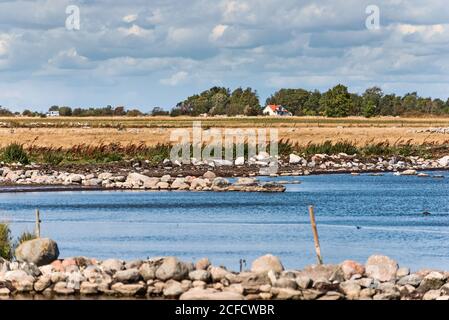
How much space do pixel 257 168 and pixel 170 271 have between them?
45.1 m

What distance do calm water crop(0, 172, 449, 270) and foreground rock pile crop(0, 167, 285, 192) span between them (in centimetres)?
179

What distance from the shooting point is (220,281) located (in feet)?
78.4

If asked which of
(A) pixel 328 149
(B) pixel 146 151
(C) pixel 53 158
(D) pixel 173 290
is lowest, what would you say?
(D) pixel 173 290

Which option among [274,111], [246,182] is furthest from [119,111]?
[246,182]

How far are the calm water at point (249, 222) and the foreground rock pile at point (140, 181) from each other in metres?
1.79

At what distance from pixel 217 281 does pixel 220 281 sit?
3.2 inches

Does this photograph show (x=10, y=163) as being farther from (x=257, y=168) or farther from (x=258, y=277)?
(x=258, y=277)

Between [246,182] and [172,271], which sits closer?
[172,271]

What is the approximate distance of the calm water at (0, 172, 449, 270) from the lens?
32.2 metres

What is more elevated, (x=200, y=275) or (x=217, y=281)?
(x=200, y=275)

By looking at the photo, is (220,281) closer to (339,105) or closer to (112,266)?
(112,266)

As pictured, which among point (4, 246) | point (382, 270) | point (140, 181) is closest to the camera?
point (382, 270)
